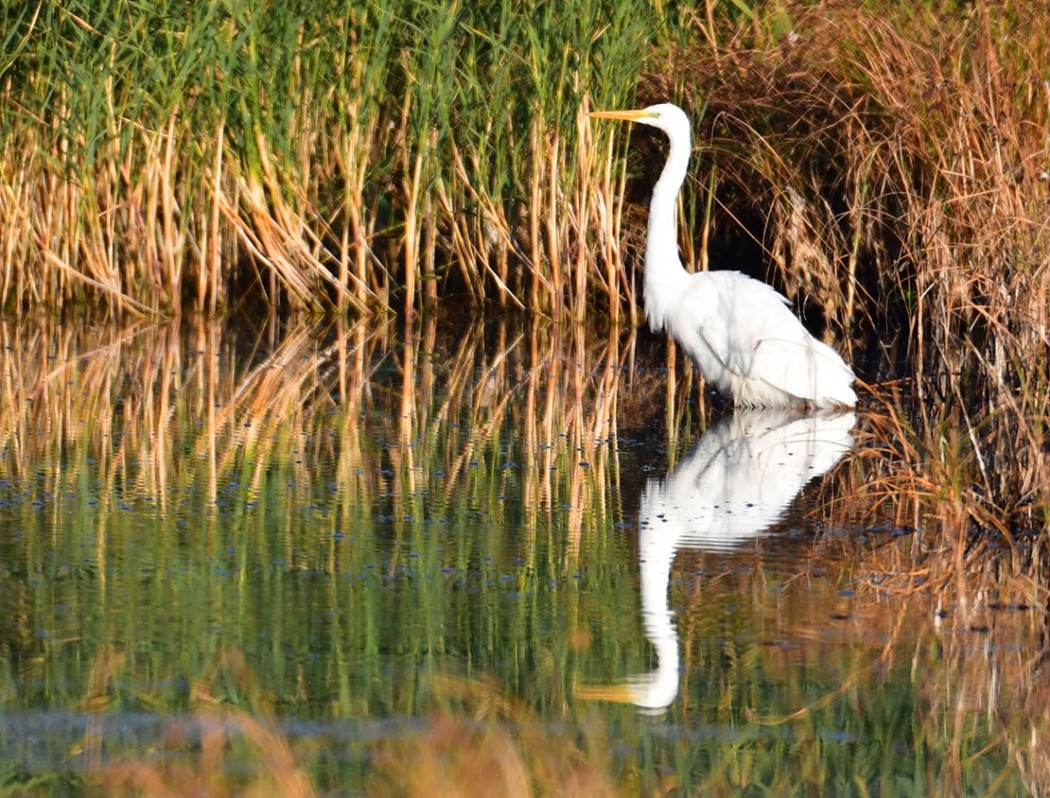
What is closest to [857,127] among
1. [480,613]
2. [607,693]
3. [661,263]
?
[661,263]

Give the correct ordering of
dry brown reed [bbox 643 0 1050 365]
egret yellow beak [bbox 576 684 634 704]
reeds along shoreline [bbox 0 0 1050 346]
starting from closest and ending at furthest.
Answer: egret yellow beak [bbox 576 684 634 704] → dry brown reed [bbox 643 0 1050 365] → reeds along shoreline [bbox 0 0 1050 346]

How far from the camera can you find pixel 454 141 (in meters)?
10.5

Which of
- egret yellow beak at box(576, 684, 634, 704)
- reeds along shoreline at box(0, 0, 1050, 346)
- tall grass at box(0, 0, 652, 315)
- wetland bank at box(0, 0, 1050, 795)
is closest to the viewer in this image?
wetland bank at box(0, 0, 1050, 795)

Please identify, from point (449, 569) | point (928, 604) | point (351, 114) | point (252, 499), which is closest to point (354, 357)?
point (351, 114)

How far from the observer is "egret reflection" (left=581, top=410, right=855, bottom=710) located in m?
4.21

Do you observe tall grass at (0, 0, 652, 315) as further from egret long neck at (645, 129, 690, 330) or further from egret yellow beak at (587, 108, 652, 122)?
egret long neck at (645, 129, 690, 330)

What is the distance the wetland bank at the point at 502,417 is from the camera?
12.4 feet

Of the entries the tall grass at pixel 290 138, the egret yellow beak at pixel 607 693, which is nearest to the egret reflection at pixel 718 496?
the egret yellow beak at pixel 607 693

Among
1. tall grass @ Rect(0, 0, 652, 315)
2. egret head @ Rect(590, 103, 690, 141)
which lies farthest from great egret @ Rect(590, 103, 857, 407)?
tall grass @ Rect(0, 0, 652, 315)

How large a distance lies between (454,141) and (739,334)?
A: 3245mm

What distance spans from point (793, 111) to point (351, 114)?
256 centimetres

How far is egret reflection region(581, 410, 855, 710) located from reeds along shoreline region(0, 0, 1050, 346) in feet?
6.14

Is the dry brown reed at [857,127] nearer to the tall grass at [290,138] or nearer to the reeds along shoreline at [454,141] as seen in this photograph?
the reeds along shoreline at [454,141]

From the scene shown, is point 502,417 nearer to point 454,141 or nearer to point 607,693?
point 454,141
